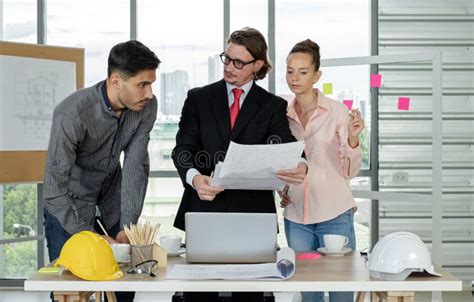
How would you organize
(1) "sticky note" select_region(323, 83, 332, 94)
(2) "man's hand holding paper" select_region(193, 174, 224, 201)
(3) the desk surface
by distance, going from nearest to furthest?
(3) the desk surface
(2) "man's hand holding paper" select_region(193, 174, 224, 201)
(1) "sticky note" select_region(323, 83, 332, 94)

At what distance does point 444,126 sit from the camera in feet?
19.8

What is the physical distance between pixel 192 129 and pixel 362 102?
281cm

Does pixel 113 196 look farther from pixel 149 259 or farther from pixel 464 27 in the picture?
pixel 464 27

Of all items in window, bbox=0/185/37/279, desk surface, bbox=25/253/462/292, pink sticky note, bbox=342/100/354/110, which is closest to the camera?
desk surface, bbox=25/253/462/292

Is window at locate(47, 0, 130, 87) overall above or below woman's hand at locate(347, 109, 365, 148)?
above

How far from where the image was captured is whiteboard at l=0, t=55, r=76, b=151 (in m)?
5.34

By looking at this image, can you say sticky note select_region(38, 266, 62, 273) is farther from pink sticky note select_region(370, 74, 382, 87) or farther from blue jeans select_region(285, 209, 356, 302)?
pink sticky note select_region(370, 74, 382, 87)

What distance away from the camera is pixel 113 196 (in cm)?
327

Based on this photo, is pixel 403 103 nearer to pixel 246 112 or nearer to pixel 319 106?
pixel 319 106

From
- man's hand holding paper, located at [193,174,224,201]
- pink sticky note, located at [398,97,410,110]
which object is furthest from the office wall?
man's hand holding paper, located at [193,174,224,201]

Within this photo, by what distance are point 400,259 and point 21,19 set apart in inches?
185

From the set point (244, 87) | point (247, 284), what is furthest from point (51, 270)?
point (244, 87)

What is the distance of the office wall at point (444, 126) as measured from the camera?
18.4ft

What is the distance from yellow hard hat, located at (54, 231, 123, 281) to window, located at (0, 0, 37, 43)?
4.13 metres
